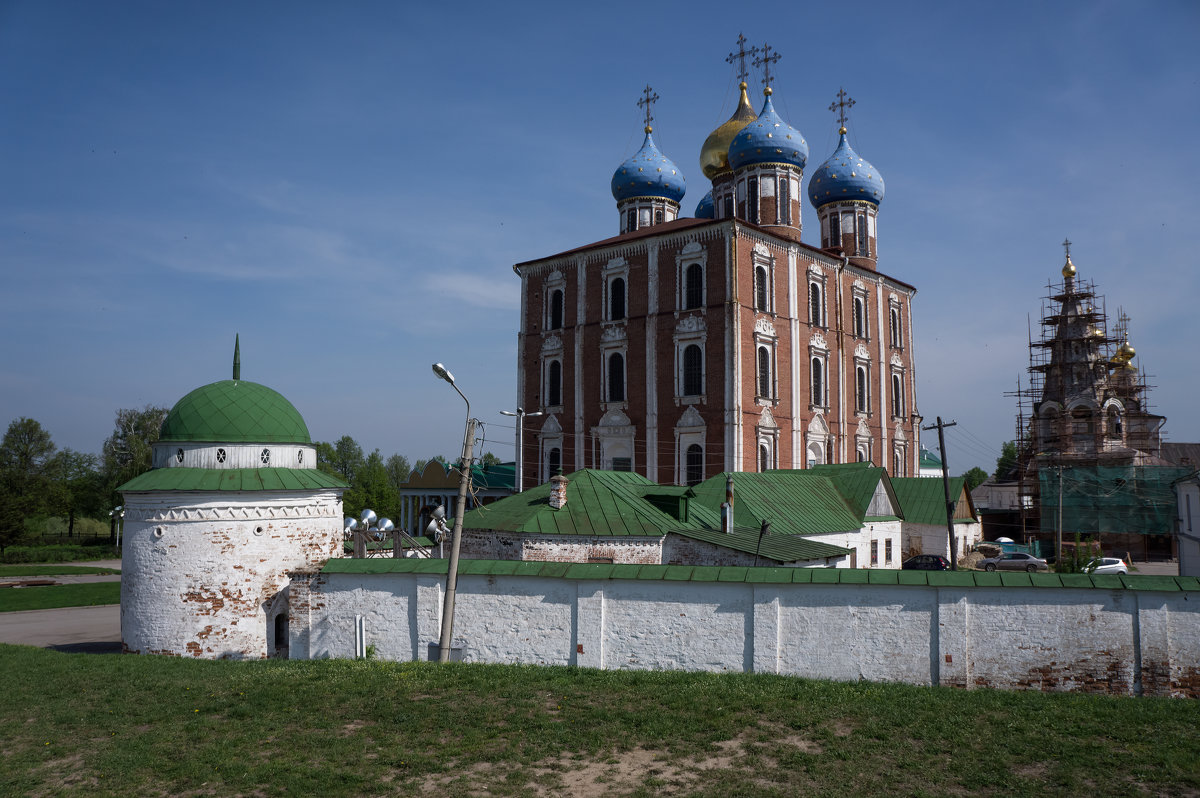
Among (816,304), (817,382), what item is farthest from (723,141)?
(817,382)

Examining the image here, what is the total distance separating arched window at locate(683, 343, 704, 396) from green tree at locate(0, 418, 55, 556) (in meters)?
36.0

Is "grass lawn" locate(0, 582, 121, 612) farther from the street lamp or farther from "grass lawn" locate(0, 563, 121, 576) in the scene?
the street lamp

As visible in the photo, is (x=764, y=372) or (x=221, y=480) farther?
(x=764, y=372)

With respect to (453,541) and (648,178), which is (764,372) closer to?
(648,178)

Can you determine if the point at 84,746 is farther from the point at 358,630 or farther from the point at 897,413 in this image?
the point at 897,413

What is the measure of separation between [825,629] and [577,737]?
4326mm

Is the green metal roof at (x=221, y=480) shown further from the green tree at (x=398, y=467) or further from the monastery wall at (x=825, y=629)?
the green tree at (x=398, y=467)

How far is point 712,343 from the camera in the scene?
110 feet

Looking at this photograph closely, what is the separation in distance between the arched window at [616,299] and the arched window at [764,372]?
6.31 meters

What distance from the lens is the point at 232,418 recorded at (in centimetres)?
1625

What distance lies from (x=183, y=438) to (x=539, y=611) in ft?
26.9

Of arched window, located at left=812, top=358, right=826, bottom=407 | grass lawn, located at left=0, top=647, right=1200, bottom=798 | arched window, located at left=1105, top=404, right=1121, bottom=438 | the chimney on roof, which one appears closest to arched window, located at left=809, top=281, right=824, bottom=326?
arched window, located at left=812, top=358, right=826, bottom=407

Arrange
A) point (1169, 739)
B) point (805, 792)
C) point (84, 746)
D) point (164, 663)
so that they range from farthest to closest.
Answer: point (164, 663)
point (84, 746)
point (1169, 739)
point (805, 792)

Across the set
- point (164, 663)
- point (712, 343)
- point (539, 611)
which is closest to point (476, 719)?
point (539, 611)
